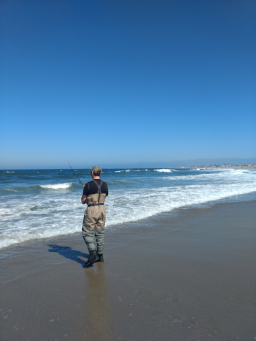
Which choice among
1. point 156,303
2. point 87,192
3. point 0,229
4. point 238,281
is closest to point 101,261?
point 87,192

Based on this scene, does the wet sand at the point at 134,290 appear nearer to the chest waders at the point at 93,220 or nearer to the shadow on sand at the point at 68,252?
the shadow on sand at the point at 68,252

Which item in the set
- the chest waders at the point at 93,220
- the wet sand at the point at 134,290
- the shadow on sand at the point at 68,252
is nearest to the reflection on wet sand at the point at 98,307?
the wet sand at the point at 134,290

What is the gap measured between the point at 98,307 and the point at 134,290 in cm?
57

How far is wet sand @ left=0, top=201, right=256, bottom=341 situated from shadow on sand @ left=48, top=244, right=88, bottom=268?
0.02m

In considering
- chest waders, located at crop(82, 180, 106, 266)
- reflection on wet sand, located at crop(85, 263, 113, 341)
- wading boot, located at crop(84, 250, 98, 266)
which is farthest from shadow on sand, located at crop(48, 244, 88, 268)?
reflection on wet sand, located at crop(85, 263, 113, 341)

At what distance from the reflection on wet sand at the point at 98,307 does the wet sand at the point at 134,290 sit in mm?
10

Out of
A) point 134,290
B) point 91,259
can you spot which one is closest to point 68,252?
point 91,259

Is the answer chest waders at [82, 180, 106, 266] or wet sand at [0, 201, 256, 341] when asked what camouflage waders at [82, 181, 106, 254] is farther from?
wet sand at [0, 201, 256, 341]

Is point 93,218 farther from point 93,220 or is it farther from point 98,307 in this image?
point 98,307

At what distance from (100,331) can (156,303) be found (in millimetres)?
761

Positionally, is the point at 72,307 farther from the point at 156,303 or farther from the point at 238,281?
the point at 238,281

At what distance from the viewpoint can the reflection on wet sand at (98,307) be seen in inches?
86.6

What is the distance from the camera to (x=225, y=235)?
546cm

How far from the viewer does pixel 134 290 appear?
117 inches
